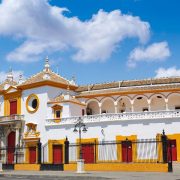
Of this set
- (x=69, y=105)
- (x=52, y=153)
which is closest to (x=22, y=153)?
(x=52, y=153)

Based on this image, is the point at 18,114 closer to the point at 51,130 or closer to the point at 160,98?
the point at 51,130

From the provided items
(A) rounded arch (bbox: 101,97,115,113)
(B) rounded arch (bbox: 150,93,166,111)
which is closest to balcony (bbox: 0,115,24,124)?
(A) rounded arch (bbox: 101,97,115,113)

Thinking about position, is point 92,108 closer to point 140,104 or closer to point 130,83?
point 130,83

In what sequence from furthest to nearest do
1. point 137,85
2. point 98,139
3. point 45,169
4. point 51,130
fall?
1. point 137,85
2. point 51,130
3. point 98,139
4. point 45,169

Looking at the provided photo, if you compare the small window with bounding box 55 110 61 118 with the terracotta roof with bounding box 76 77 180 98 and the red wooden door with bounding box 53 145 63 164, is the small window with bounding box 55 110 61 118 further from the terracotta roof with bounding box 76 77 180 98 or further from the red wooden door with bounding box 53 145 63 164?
the terracotta roof with bounding box 76 77 180 98

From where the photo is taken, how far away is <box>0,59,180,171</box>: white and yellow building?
3594 centimetres

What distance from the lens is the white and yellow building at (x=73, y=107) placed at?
118 feet

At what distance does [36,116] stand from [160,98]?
41.8 ft

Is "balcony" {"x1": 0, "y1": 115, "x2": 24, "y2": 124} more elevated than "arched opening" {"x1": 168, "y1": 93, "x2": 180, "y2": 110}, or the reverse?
"arched opening" {"x1": 168, "y1": 93, "x2": 180, "y2": 110}

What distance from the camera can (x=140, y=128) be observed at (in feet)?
114

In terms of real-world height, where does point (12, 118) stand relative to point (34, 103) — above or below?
below

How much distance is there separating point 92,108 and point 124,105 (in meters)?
3.70

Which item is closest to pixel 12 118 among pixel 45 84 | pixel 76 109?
pixel 45 84

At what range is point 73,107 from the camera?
39656 millimetres
